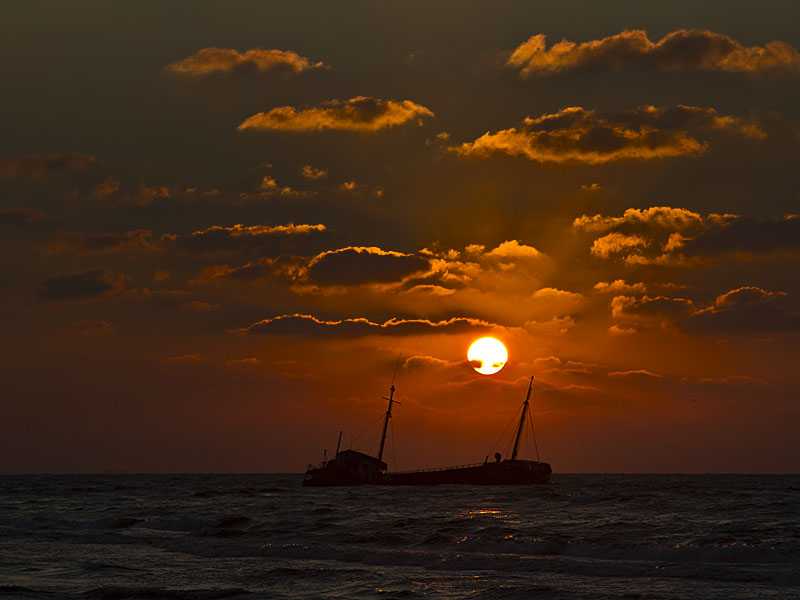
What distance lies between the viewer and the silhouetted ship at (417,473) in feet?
440

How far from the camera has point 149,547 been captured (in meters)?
48.4

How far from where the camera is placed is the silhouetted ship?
134 meters

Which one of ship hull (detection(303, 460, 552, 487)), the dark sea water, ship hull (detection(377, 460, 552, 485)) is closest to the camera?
the dark sea water

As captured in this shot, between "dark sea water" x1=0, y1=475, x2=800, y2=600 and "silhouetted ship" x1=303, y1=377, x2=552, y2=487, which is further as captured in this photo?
"silhouetted ship" x1=303, y1=377, x2=552, y2=487

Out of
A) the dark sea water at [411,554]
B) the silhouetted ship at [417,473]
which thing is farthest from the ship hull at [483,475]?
the dark sea water at [411,554]

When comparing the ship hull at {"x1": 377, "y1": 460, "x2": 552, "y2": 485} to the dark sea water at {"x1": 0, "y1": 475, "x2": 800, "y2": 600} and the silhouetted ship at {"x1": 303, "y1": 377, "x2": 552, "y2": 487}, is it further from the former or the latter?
the dark sea water at {"x1": 0, "y1": 475, "x2": 800, "y2": 600}

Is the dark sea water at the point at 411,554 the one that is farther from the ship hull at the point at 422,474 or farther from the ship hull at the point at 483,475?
the ship hull at the point at 483,475

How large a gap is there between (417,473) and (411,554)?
106214 mm

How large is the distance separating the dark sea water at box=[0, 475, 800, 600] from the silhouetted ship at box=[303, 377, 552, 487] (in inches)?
2269

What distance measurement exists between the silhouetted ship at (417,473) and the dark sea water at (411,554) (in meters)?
57.6

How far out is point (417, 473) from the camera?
147875mm

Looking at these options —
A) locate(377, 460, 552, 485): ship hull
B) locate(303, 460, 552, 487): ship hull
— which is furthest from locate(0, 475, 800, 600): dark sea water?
locate(377, 460, 552, 485): ship hull

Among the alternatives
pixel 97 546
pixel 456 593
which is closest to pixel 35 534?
→ pixel 97 546

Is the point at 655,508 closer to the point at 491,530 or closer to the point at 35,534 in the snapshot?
the point at 491,530
